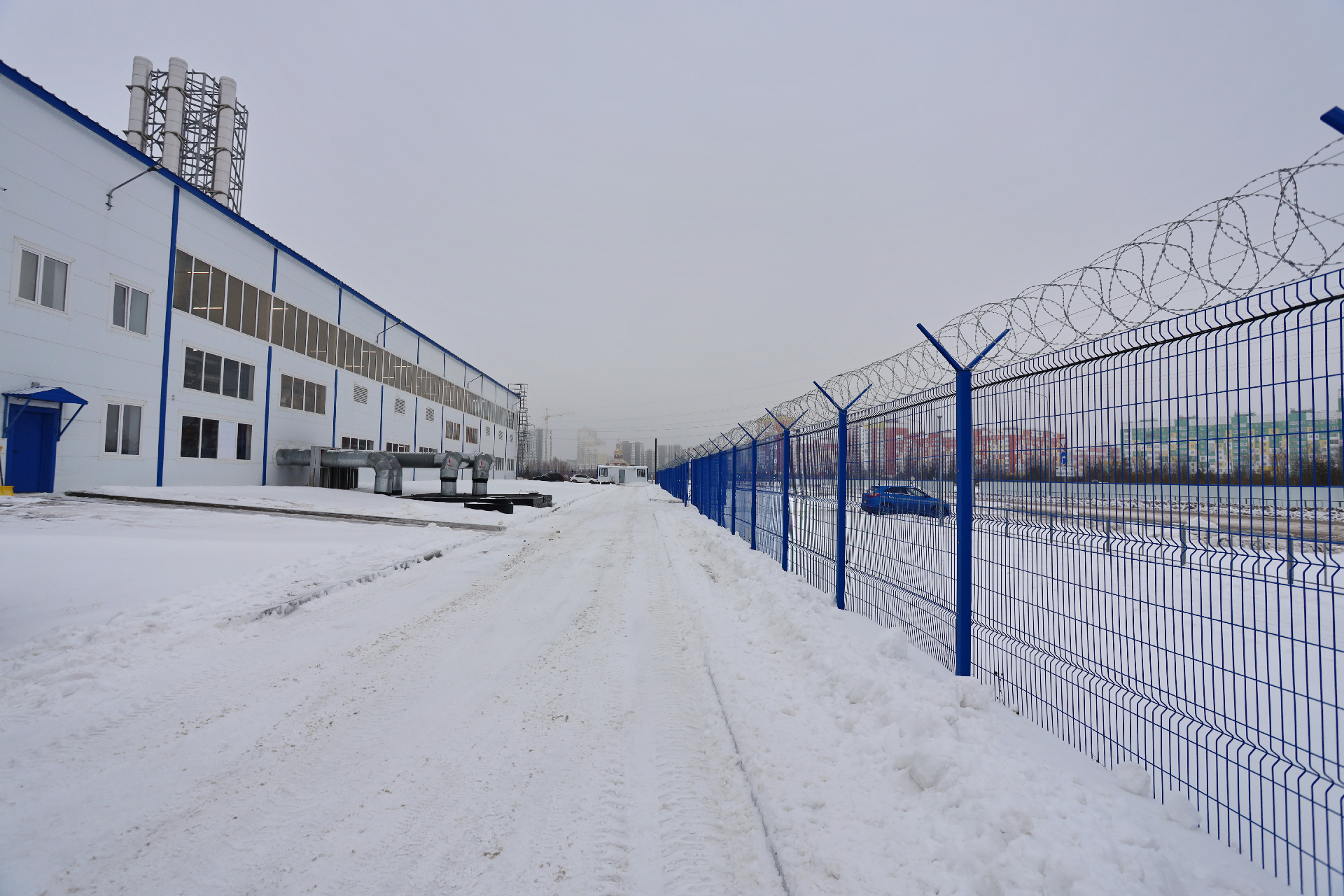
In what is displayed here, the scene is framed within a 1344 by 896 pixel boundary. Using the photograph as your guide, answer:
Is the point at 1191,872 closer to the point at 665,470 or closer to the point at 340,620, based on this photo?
the point at 340,620

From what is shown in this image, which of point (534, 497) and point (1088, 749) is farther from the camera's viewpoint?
point (534, 497)

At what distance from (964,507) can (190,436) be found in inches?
880

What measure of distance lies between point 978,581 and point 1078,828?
2.28m

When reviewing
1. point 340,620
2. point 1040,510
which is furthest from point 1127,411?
point 340,620

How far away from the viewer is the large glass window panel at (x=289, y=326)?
2342cm

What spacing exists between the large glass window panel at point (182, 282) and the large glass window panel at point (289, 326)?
475 centimetres

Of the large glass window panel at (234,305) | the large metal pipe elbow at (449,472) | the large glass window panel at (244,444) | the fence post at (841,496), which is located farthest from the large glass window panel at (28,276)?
the fence post at (841,496)

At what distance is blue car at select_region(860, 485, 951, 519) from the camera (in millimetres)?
5000

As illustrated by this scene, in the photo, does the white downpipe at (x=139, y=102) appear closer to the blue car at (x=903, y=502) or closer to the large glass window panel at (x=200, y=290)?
the large glass window panel at (x=200, y=290)

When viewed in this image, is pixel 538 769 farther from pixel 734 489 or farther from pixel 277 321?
pixel 277 321

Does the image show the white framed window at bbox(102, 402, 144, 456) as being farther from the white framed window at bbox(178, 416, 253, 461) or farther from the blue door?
the white framed window at bbox(178, 416, 253, 461)

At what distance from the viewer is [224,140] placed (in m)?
30.5

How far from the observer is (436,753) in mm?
3438

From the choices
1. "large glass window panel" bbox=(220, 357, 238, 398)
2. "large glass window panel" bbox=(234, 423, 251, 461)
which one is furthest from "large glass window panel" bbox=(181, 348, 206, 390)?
"large glass window panel" bbox=(234, 423, 251, 461)
